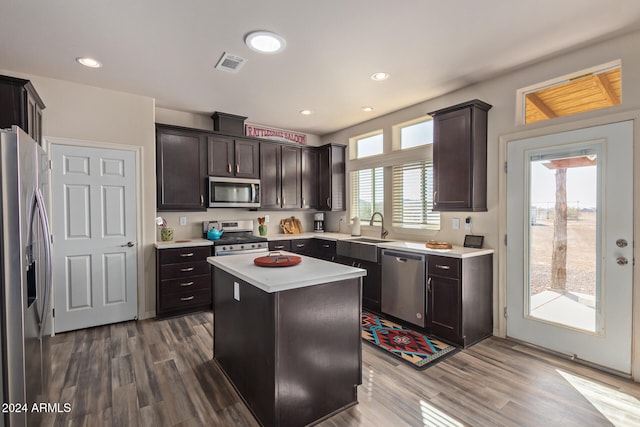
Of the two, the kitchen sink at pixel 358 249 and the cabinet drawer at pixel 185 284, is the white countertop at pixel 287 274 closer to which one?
the kitchen sink at pixel 358 249

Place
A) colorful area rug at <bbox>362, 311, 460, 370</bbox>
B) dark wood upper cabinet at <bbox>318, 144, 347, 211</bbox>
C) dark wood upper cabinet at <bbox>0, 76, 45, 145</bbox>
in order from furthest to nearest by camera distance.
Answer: dark wood upper cabinet at <bbox>318, 144, 347, 211</bbox>
colorful area rug at <bbox>362, 311, 460, 370</bbox>
dark wood upper cabinet at <bbox>0, 76, 45, 145</bbox>

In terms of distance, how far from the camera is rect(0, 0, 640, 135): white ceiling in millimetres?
2039

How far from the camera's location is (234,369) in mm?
2250

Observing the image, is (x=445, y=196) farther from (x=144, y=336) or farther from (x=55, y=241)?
(x=55, y=241)

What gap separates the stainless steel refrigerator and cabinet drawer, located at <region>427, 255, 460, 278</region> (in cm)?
314

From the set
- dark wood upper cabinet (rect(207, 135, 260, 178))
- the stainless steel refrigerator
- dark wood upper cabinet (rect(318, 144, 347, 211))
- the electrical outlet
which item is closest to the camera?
the stainless steel refrigerator

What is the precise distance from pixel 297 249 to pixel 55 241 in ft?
9.72

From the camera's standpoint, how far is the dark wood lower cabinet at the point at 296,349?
1757 millimetres

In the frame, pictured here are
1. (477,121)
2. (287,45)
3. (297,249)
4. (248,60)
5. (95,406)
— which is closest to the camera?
(95,406)

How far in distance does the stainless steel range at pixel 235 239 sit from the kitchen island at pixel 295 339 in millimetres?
1638

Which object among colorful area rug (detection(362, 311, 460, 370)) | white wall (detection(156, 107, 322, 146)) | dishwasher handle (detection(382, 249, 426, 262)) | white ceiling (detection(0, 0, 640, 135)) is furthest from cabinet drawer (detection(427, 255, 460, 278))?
white wall (detection(156, 107, 322, 146))

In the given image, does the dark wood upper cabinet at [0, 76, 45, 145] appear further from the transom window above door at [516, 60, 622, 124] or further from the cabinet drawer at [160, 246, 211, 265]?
the transom window above door at [516, 60, 622, 124]

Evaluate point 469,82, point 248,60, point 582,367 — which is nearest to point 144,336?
point 248,60

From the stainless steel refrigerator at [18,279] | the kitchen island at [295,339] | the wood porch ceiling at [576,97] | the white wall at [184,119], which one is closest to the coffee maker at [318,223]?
the white wall at [184,119]
